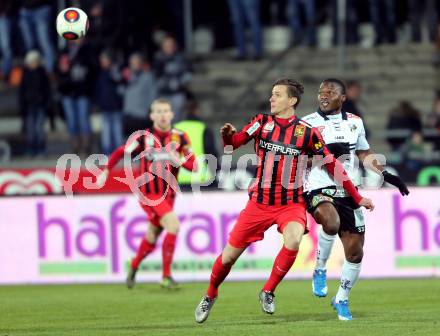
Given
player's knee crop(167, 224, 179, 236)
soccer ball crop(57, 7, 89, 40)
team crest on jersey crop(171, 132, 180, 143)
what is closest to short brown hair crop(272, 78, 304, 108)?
soccer ball crop(57, 7, 89, 40)

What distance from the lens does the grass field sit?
1092 cm

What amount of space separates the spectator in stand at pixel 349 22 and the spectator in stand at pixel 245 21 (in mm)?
1403

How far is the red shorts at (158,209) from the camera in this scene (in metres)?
15.4

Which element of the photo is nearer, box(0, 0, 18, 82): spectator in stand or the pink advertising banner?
the pink advertising banner

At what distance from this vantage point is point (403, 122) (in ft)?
69.7

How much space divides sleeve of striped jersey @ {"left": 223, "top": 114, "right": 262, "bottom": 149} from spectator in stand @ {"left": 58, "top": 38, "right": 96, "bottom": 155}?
10.9m

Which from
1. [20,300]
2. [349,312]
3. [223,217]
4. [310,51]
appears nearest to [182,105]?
[310,51]

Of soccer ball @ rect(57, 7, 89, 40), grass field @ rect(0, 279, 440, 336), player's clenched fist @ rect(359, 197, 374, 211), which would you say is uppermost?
soccer ball @ rect(57, 7, 89, 40)

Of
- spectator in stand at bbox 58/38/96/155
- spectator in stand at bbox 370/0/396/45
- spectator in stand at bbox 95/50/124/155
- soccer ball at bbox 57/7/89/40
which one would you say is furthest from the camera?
spectator in stand at bbox 370/0/396/45

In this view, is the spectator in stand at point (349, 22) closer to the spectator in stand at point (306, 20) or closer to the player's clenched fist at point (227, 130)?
the spectator in stand at point (306, 20)

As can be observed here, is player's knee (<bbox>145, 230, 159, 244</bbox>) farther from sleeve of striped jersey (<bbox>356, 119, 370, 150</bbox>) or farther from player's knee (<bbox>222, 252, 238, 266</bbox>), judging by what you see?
player's knee (<bbox>222, 252, 238, 266</bbox>)

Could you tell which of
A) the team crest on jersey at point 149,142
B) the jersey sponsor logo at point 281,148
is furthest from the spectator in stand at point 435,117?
the jersey sponsor logo at point 281,148

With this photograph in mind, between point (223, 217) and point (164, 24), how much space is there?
9.16 meters

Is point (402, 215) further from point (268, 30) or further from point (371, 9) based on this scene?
point (268, 30)
